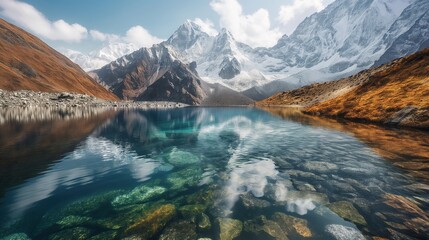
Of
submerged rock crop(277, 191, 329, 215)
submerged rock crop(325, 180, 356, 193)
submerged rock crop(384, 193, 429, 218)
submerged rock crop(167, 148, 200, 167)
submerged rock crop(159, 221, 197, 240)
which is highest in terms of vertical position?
submerged rock crop(384, 193, 429, 218)

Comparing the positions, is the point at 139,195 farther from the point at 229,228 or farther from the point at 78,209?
the point at 229,228

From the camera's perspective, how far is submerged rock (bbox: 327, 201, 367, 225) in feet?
41.0

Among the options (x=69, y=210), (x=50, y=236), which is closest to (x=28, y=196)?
(x=69, y=210)

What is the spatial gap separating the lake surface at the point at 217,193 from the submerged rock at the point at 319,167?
0.28ft

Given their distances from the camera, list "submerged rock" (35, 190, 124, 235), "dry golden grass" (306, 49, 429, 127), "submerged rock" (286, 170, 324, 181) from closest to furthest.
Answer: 1. "submerged rock" (35, 190, 124, 235)
2. "submerged rock" (286, 170, 324, 181)
3. "dry golden grass" (306, 49, 429, 127)

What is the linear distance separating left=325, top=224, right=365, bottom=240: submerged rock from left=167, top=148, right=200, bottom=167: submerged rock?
15.6 meters

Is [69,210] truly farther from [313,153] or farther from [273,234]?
[313,153]

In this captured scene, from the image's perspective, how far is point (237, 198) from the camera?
1562 centimetres

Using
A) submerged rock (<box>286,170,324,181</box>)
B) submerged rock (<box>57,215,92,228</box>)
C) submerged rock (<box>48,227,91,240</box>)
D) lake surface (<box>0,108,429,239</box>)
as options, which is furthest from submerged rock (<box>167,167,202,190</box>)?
submerged rock (<box>286,170,324,181</box>)

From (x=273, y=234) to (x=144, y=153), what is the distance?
21748 mm

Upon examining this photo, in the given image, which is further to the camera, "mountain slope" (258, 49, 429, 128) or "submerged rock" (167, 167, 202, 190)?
"mountain slope" (258, 49, 429, 128)

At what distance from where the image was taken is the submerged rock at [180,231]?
11.3m

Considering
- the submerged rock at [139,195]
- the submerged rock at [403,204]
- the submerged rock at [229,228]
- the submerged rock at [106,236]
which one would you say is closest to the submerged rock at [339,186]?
the submerged rock at [403,204]

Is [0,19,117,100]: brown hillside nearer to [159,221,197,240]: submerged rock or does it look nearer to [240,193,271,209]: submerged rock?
[159,221,197,240]: submerged rock
